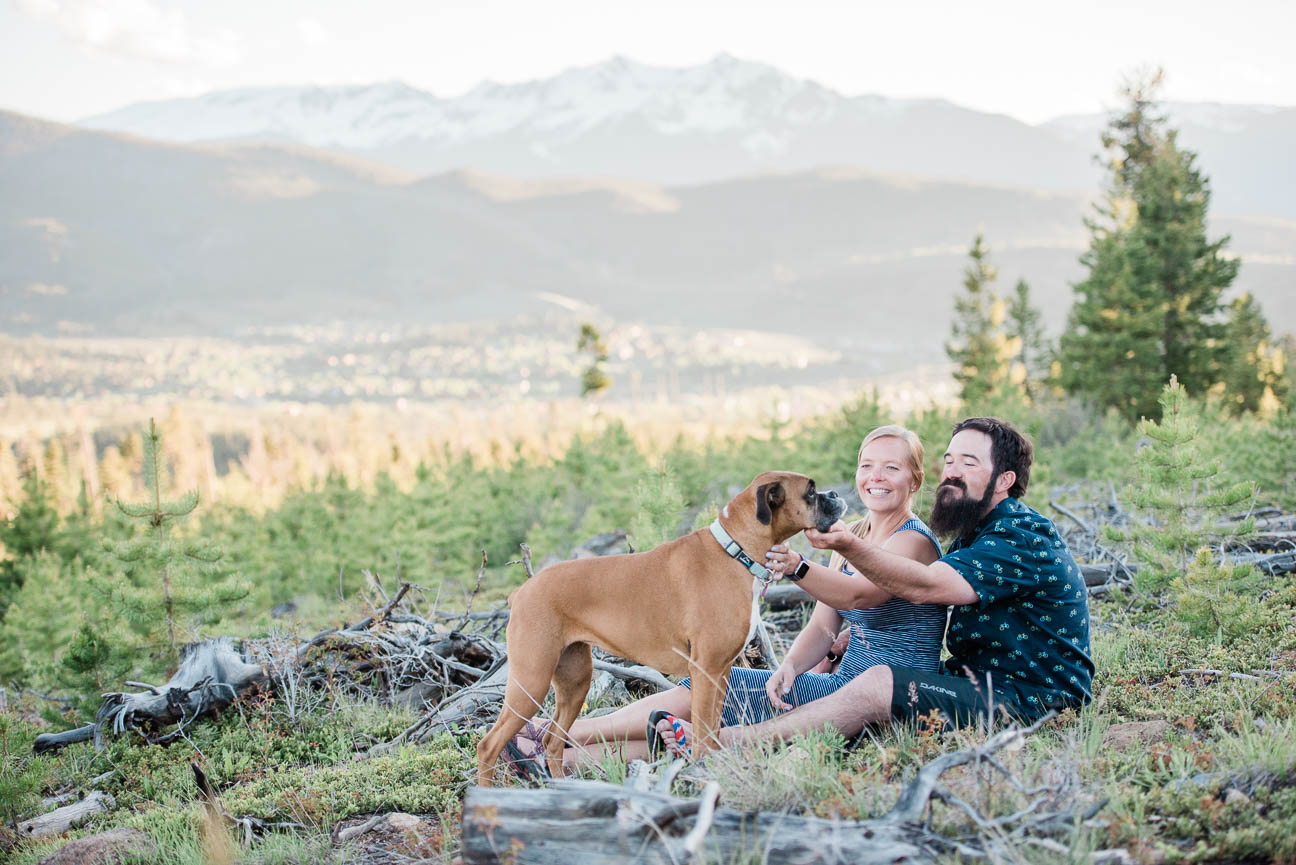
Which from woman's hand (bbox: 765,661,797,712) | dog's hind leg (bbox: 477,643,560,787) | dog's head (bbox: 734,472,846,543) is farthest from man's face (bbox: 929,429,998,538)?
dog's hind leg (bbox: 477,643,560,787)

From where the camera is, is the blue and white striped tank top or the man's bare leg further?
the blue and white striped tank top

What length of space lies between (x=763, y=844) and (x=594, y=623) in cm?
162

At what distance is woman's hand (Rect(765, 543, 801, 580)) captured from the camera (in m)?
4.67

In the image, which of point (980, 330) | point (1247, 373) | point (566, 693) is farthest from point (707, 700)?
point (980, 330)

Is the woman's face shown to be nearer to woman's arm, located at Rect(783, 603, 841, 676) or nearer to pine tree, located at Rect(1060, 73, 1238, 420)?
woman's arm, located at Rect(783, 603, 841, 676)

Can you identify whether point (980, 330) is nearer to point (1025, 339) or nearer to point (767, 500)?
point (1025, 339)

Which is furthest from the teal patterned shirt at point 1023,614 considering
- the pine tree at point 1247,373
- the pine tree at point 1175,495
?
the pine tree at point 1247,373

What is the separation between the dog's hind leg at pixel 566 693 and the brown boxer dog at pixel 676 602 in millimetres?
350

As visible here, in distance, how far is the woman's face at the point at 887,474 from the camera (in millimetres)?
5223

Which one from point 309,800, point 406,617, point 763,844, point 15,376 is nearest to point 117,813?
point 309,800

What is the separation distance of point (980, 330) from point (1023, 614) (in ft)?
137

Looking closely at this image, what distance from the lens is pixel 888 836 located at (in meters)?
3.59

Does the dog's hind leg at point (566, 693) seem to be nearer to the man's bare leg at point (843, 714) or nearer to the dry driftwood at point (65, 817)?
the man's bare leg at point (843, 714)

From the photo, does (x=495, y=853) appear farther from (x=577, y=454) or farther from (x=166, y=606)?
(x=577, y=454)
